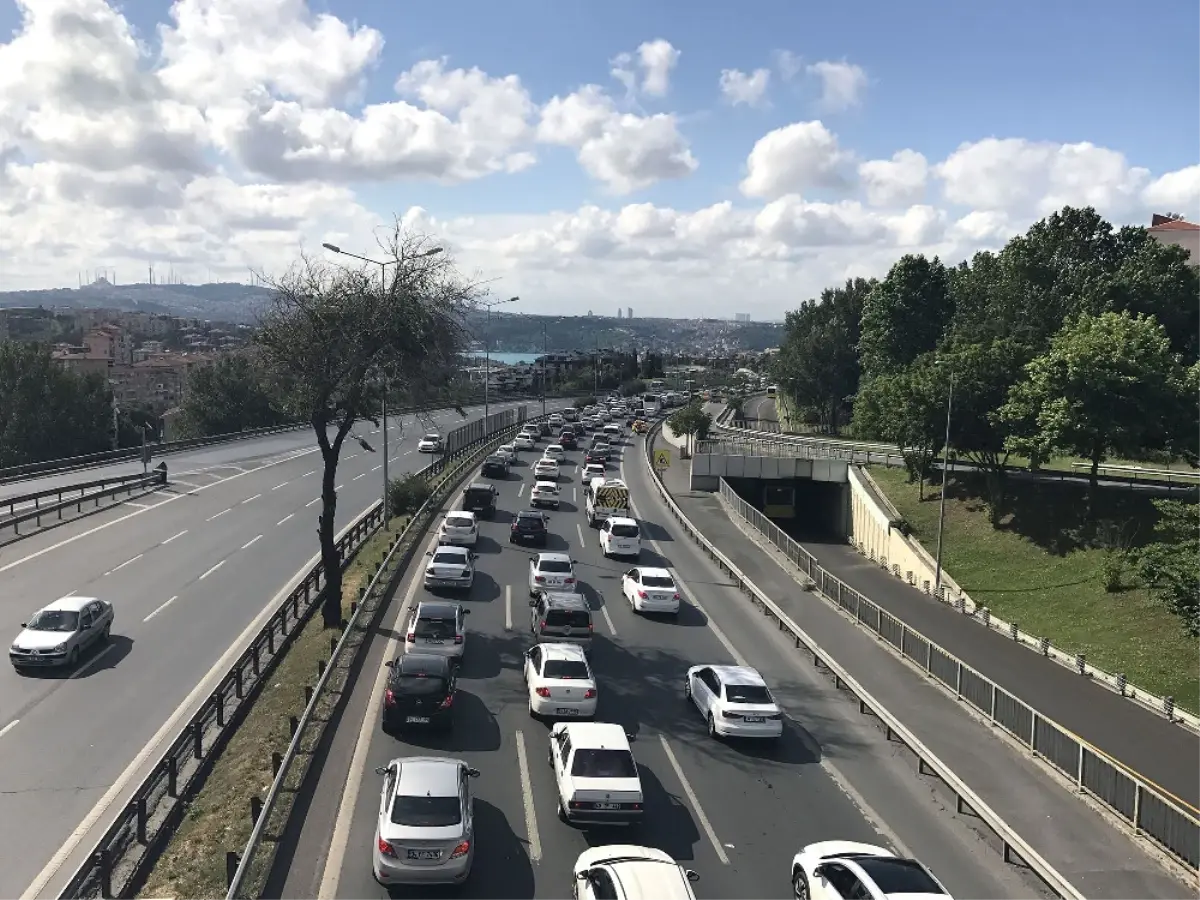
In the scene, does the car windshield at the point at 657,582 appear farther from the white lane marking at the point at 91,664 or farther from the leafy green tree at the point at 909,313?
the leafy green tree at the point at 909,313

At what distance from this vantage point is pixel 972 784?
50.9ft

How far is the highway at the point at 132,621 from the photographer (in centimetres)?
1452

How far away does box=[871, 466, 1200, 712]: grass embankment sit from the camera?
2570cm

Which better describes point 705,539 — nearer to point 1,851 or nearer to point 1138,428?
point 1138,428

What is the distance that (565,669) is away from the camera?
18.2 m

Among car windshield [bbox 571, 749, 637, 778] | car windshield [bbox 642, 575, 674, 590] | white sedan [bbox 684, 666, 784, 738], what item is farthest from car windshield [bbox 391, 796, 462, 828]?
car windshield [bbox 642, 575, 674, 590]

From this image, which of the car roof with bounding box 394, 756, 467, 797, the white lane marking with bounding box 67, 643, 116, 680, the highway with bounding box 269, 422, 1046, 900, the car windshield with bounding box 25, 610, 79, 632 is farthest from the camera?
the car windshield with bounding box 25, 610, 79, 632

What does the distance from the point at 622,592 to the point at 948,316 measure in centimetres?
4803

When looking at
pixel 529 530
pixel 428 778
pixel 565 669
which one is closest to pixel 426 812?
pixel 428 778

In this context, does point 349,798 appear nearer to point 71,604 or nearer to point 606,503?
point 71,604

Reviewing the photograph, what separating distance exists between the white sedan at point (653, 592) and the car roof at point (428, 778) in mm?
13635

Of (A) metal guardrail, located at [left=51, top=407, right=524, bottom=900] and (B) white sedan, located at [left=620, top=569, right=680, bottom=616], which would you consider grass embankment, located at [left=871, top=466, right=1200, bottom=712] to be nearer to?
(B) white sedan, located at [left=620, top=569, right=680, bottom=616]

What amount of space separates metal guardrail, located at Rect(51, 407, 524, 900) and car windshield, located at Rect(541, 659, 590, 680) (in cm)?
595

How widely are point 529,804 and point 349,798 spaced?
2.73 metres
